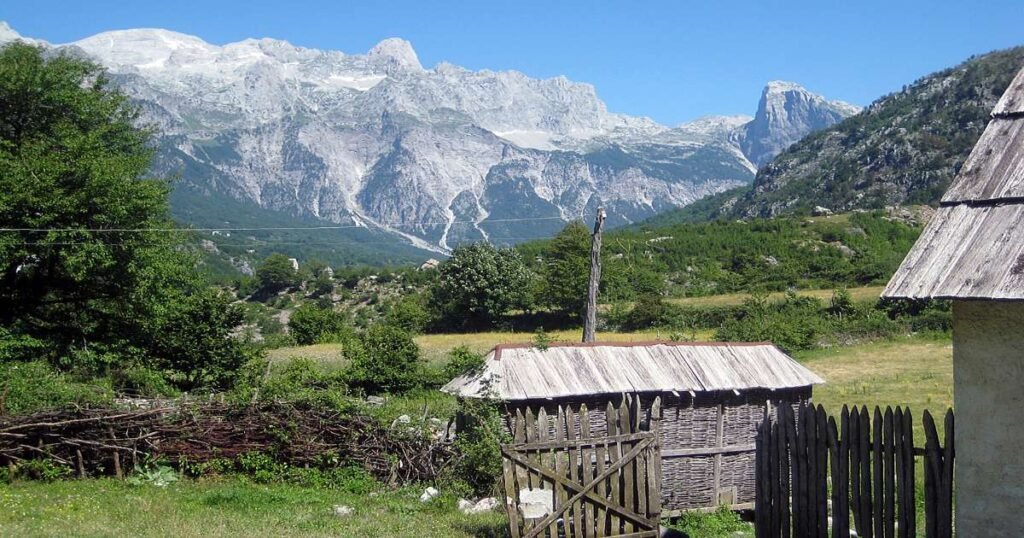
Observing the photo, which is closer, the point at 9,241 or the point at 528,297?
the point at 9,241

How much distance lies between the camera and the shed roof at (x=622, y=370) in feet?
51.0

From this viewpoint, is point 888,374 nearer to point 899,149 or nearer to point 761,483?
point 761,483

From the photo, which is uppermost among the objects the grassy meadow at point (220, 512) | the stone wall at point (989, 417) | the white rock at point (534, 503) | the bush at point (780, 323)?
the stone wall at point (989, 417)

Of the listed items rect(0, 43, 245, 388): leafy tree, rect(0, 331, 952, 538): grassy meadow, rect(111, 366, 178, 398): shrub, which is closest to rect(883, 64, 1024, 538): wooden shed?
rect(0, 331, 952, 538): grassy meadow

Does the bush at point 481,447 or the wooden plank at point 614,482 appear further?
the bush at point 481,447

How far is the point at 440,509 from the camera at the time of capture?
46.8 ft

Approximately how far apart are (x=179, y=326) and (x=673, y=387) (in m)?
21.0

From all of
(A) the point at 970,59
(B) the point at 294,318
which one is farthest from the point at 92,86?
(A) the point at 970,59

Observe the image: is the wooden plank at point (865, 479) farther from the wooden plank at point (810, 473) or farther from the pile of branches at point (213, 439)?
the pile of branches at point (213, 439)

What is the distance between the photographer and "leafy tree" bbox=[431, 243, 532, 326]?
2682 inches

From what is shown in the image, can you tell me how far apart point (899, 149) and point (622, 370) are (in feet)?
456

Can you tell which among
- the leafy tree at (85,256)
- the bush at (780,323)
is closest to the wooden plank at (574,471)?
the leafy tree at (85,256)

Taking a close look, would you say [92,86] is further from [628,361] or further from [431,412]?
[628,361]

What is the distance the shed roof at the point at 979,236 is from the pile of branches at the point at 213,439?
10.7 meters
